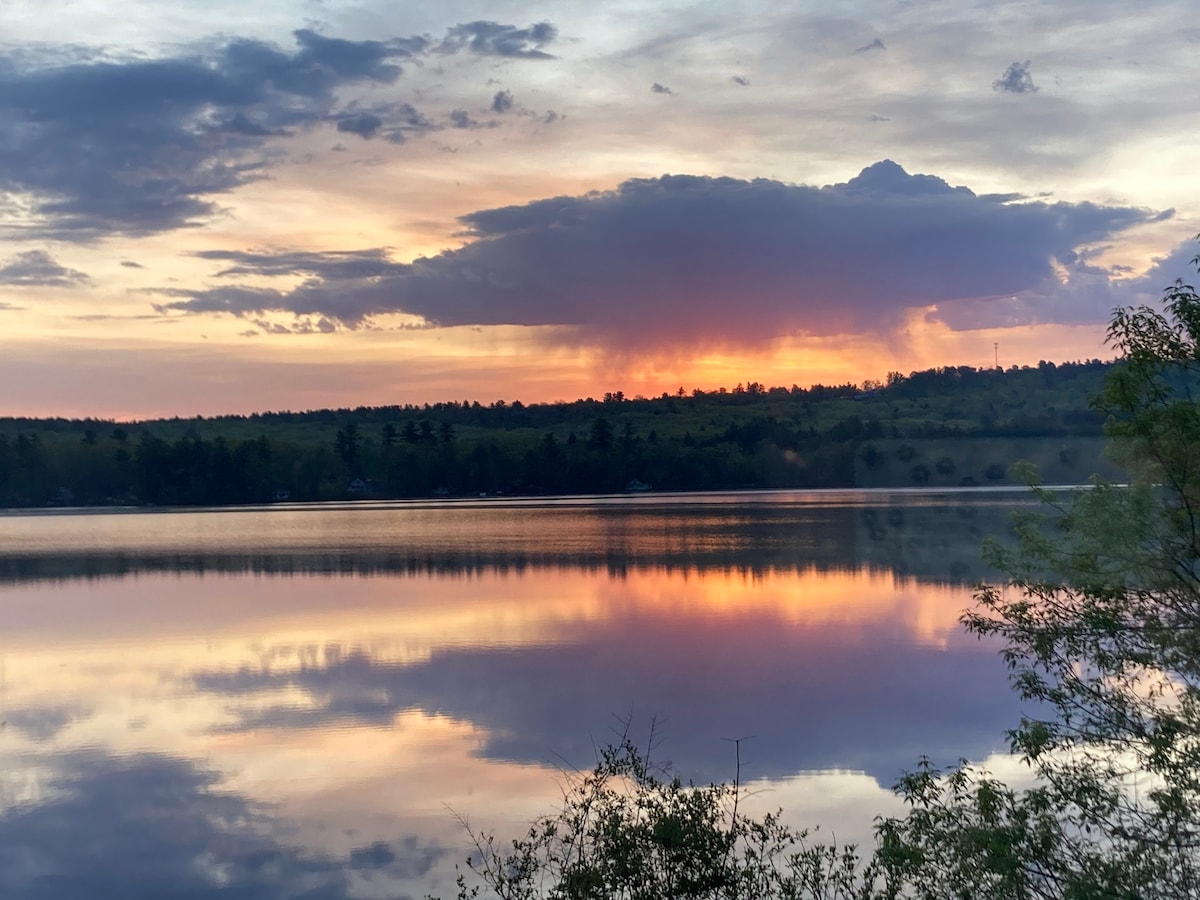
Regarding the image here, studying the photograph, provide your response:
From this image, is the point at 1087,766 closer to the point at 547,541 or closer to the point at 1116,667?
the point at 1116,667

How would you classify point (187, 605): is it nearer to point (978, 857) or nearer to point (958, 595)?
point (958, 595)

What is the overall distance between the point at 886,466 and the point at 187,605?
289 ft

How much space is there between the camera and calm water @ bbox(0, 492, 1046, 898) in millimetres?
12125

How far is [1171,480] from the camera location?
8875mm

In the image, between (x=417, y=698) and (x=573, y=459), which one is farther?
(x=573, y=459)

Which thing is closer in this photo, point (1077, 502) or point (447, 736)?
point (1077, 502)

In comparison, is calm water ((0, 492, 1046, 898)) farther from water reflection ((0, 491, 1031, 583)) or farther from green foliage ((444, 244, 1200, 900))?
green foliage ((444, 244, 1200, 900))

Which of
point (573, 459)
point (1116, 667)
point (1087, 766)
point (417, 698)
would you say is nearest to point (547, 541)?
point (417, 698)

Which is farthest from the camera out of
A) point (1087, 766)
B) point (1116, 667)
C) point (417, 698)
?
point (417, 698)

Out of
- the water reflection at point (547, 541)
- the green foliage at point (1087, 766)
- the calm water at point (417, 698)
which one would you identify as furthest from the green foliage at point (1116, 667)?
the water reflection at point (547, 541)

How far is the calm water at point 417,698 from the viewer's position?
12125 mm

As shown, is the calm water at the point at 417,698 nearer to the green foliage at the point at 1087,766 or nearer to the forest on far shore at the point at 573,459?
the green foliage at the point at 1087,766

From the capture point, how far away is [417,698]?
722 inches

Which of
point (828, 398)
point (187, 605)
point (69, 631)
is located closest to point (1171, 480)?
point (69, 631)
